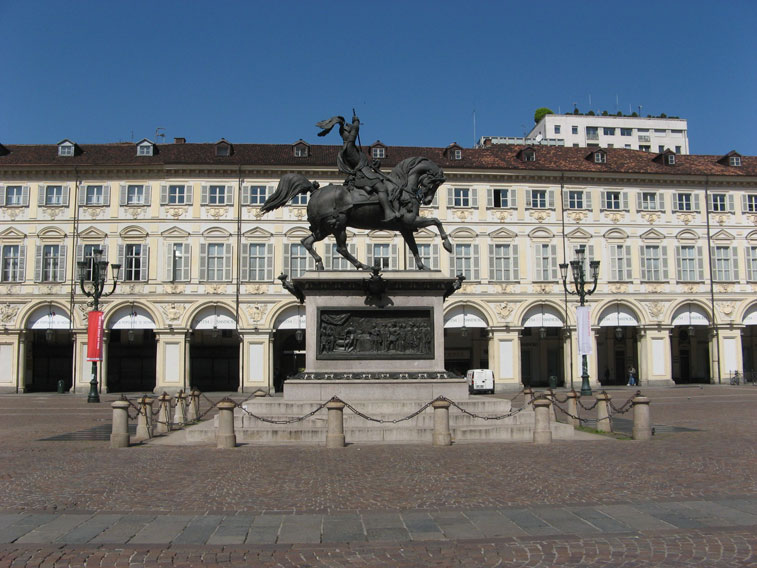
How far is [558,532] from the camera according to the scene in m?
7.57

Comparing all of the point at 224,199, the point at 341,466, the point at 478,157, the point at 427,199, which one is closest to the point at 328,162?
the point at 224,199

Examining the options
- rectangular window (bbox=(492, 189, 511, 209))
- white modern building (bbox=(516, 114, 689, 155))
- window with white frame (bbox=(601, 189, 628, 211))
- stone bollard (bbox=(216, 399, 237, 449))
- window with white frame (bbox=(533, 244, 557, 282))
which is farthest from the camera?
white modern building (bbox=(516, 114, 689, 155))

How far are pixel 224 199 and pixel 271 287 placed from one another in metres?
6.39

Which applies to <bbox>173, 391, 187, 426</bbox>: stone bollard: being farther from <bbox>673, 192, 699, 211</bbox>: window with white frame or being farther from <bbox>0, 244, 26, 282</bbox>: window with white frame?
<bbox>673, 192, 699, 211</bbox>: window with white frame

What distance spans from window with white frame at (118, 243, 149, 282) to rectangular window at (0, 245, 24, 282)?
6103 millimetres

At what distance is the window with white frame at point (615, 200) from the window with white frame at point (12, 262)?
37.1 meters

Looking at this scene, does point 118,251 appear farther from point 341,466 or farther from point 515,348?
point 341,466

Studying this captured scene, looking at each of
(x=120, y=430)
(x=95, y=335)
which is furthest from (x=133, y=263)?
(x=120, y=430)

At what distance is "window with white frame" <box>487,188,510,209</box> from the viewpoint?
160 feet

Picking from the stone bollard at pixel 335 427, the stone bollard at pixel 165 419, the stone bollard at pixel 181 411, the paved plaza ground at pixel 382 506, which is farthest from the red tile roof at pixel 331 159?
the paved plaza ground at pixel 382 506

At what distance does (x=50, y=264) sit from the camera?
152 ft

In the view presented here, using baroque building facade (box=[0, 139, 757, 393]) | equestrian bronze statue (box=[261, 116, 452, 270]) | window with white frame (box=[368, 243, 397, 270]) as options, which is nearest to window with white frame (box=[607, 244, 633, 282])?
baroque building facade (box=[0, 139, 757, 393])

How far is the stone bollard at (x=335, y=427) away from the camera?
46.8ft

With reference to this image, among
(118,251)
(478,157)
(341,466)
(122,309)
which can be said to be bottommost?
(341,466)
